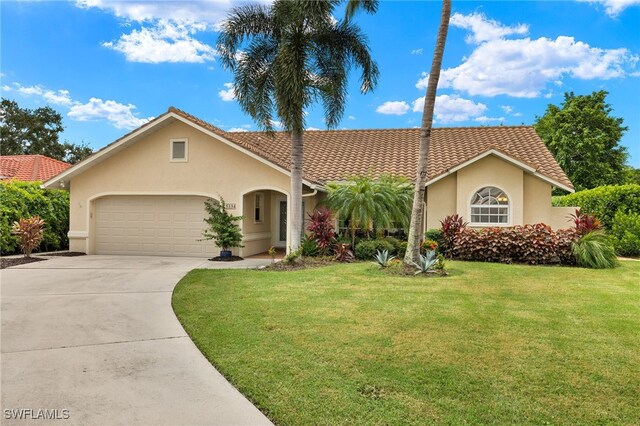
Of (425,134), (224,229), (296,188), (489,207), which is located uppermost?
(425,134)

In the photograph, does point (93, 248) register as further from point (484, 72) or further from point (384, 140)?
point (484, 72)

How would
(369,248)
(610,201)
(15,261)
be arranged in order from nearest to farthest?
(15,261) < (369,248) < (610,201)

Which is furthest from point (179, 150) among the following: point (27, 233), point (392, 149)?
point (392, 149)

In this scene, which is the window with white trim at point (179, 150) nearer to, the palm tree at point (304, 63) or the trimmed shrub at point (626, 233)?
the palm tree at point (304, 63)

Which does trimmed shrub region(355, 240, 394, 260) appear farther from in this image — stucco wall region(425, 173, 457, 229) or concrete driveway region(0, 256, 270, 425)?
concrete driveway region(0, 256, 270, 425)

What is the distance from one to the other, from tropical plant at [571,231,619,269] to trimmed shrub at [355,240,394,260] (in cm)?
572

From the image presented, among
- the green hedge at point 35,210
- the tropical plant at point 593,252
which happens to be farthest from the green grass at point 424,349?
the green hedge at point 35,210

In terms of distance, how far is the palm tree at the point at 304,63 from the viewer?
13.1m

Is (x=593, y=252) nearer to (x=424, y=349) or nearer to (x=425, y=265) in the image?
(x=425, y=265)

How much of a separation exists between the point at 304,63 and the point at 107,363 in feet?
33.9

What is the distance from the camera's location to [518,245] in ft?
44.7

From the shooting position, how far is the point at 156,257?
51.8 feet

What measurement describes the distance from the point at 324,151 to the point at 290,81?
27.1 ft

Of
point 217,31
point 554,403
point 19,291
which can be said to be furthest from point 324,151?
point 554,403
